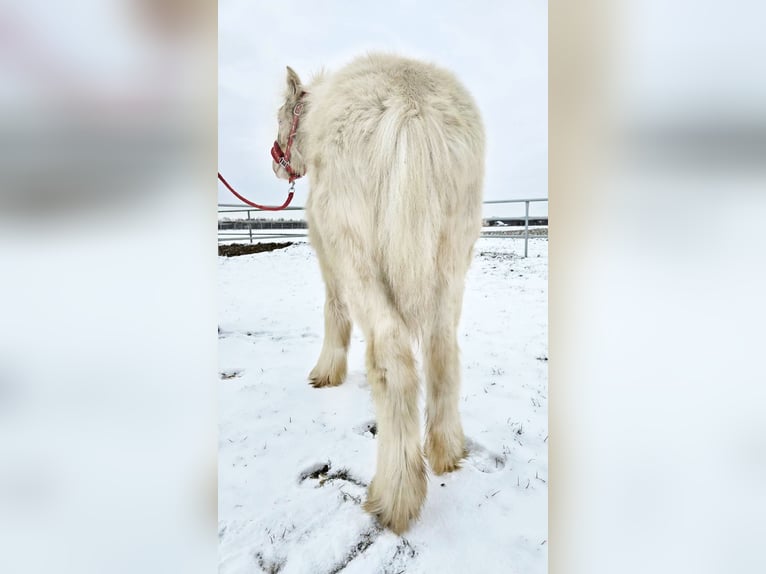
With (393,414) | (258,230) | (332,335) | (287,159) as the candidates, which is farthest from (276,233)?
(393,414)

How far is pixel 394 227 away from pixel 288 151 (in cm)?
44

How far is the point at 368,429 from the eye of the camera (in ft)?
4.03

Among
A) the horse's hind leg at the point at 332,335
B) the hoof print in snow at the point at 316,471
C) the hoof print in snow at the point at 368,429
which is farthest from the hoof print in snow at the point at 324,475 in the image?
the horse's hind leg at the point at 332,335

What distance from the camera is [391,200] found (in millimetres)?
1154

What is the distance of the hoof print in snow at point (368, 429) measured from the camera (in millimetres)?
1220

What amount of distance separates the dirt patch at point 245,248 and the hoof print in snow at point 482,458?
0.84 meters

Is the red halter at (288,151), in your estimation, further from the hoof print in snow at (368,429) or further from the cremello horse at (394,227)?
the hoof print in snow at (368,429)

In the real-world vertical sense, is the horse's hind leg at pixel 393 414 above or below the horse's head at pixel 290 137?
below

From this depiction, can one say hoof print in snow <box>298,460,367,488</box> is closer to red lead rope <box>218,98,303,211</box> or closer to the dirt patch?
A: the dirt patch

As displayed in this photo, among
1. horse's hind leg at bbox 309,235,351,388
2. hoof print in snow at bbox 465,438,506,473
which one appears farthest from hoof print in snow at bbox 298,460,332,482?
hoof print in snow at bbox 465,438,506,473

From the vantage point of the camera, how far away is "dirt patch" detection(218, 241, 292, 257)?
123 cm
